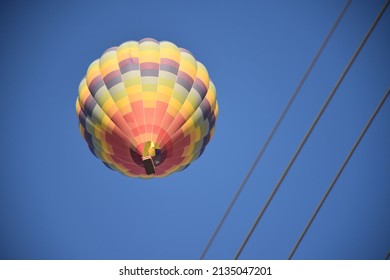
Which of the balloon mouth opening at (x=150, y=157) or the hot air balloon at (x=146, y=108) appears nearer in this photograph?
the balloon mouth opening at (x=150, y=157)

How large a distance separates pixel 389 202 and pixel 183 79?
63.0 ft

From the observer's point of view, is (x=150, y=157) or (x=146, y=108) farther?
(x=146, y=108)

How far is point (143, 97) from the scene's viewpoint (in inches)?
712

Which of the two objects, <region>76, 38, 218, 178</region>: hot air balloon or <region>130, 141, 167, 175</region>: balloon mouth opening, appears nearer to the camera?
<region>130, 141, 167, 175</region>: balloon mouth opening

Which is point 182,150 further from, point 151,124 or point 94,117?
point 94,117

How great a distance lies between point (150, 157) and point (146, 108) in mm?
1684

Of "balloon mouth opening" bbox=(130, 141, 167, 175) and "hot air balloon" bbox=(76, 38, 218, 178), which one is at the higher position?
"hot air balloon" bbox=(76, 38, 218, 178)

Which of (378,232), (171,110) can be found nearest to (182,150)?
(171,110)

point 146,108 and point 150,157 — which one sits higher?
point 146,108

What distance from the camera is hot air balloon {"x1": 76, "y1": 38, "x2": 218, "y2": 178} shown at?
17.9 metres

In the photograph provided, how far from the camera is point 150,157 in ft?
56.0

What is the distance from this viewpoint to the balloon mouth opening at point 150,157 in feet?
55.9

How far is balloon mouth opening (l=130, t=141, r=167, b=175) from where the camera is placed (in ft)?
55.9
